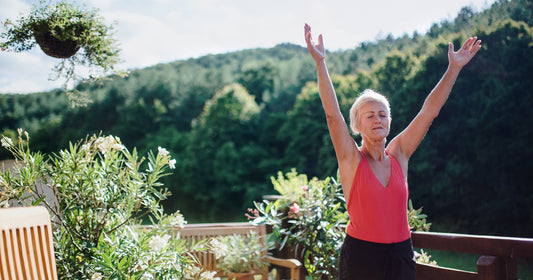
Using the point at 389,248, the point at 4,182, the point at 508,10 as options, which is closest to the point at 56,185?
the point at 4,182

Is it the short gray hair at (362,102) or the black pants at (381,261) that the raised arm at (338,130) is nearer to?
the short gray hair at (362,102)

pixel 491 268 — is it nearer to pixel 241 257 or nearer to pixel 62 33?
pixel 241 257

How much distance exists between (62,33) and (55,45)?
8cm

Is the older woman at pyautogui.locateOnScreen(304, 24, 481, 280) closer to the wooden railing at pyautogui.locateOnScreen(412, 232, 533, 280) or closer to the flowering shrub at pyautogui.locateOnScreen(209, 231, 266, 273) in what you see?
the wooden railing at pyautogui.locateOnScreen(412, 232, 533, 280)

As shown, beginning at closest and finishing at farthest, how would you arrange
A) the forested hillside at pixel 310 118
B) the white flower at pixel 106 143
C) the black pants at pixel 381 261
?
the black pants at pixel 381 261 → the white flower at pixel 106 143 → the forested hillside at pixel 310 118

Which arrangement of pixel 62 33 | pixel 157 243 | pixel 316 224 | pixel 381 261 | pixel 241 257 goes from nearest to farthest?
1. pixel 381 261
2. pixel 157 243
3. pixel 62 33
4. pixel 316 224
5. pixel 241 257

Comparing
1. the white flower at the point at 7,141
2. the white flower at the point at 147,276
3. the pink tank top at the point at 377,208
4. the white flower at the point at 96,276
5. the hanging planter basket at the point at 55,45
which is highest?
the hanging planter basket at the point at 55,45

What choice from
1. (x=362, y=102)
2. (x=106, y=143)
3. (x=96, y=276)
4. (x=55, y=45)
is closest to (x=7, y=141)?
(x=106, y=143)

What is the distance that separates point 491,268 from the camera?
173cm

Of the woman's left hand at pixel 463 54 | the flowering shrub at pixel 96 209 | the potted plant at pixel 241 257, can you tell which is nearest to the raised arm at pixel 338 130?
the woman's left hand at pixel 463 54

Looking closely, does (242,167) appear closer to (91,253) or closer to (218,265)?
(218,265)

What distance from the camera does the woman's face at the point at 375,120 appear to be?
1.59m

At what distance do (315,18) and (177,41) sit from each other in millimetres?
5641

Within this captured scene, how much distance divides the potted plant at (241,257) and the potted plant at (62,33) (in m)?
1.59
